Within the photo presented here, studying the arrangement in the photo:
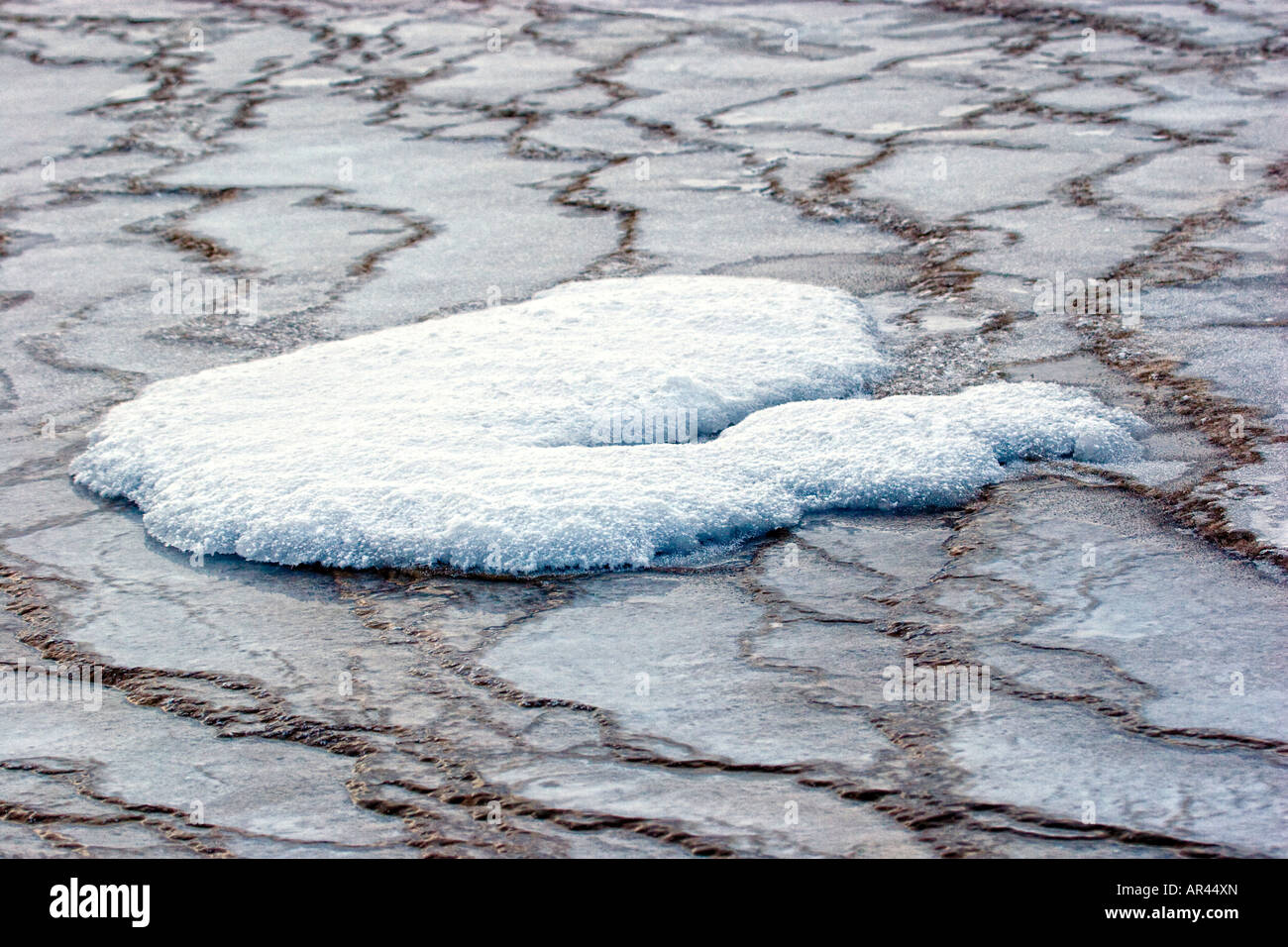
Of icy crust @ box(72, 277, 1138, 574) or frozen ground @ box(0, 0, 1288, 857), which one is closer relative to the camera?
frozen ground @ box(0, 0, 1288, 857)

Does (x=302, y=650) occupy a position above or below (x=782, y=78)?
below

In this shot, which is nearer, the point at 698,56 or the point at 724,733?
the point at 724,733

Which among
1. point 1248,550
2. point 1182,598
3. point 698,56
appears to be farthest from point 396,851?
point 698,56

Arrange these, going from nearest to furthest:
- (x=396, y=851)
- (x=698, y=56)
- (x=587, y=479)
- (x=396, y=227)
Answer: (x=396, y=851)
(x=587, y=479)
(x=396, y=227)
(x=698, y=56)

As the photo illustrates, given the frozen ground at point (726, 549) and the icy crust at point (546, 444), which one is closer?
the frozen ground at point (726, 549)

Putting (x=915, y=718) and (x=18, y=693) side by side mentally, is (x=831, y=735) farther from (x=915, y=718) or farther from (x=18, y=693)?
(x=18, y=693)
